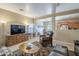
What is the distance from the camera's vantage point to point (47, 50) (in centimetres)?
221

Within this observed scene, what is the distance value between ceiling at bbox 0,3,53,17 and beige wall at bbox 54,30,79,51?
2.03 feet

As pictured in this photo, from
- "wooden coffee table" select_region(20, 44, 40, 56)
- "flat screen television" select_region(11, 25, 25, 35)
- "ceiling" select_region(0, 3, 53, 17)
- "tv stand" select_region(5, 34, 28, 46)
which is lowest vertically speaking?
"wooden coffee table" select_region(20, 44, 40, 56)

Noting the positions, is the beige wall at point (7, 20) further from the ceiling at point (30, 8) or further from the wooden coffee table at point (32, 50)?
the wooden coffee table at point (32, 50)

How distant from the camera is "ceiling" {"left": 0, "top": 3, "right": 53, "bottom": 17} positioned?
198 cm

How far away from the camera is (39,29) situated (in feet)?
7.36

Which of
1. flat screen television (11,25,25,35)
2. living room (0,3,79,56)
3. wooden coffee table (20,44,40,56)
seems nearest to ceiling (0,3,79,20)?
living room (0,3,79,56)

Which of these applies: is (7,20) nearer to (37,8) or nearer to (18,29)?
(18,29)

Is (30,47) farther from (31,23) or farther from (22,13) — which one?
(22,13)

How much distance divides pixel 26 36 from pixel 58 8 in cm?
107

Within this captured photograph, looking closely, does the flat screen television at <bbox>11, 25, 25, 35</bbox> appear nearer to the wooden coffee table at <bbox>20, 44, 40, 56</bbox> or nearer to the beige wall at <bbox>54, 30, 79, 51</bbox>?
the wooden coffee table at <bbox>20, 44, 40, 56</bbox>

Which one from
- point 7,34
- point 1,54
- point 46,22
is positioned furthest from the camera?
point 46,22

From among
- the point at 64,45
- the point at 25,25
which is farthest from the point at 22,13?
the point at 64,45

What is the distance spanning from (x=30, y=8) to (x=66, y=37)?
1155 mm

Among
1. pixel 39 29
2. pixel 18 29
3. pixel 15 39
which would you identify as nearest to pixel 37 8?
pixel 39 29
